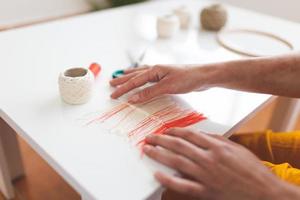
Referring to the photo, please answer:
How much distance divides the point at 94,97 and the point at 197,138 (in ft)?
0.95

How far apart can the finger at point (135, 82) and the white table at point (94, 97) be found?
0.03 meters

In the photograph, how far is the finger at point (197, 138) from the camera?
21.1 inches

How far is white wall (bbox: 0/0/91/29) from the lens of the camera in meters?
2.19

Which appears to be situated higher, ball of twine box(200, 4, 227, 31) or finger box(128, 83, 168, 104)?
ball of twine box(200, 4, 227, 31)

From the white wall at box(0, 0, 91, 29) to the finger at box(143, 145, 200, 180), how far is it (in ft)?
6.68

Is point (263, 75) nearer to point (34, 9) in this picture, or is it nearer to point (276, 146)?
point (276, 146)

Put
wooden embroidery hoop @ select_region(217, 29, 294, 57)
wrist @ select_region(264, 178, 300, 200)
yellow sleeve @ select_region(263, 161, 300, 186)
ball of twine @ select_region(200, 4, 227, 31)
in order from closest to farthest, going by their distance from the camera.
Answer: wrist @ select_region(264, 178, 300, 200) < yellow sleeve @ select_region(263, 161, 300, 186) < wooden embroidery hoop @ select_region(217, 29, 294, 57) < ball of twine @ select_region(200, 4, 227, 31)

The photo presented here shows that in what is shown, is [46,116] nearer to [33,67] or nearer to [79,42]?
[33,67]

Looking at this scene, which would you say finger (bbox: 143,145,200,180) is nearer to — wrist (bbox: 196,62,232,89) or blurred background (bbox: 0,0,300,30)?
wrist (bbox: 196,62,232,89)

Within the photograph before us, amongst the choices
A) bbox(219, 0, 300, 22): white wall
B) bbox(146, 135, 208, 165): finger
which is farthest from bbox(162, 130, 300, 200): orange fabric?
bbox(219, 0, 300, 22): white wall

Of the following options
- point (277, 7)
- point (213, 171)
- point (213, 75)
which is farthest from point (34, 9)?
point (213, 171)

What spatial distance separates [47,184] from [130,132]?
2.61ft

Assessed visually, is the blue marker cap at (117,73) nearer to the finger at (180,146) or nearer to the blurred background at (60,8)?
the finger at (180,146)

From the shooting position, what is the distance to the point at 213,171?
50cm
